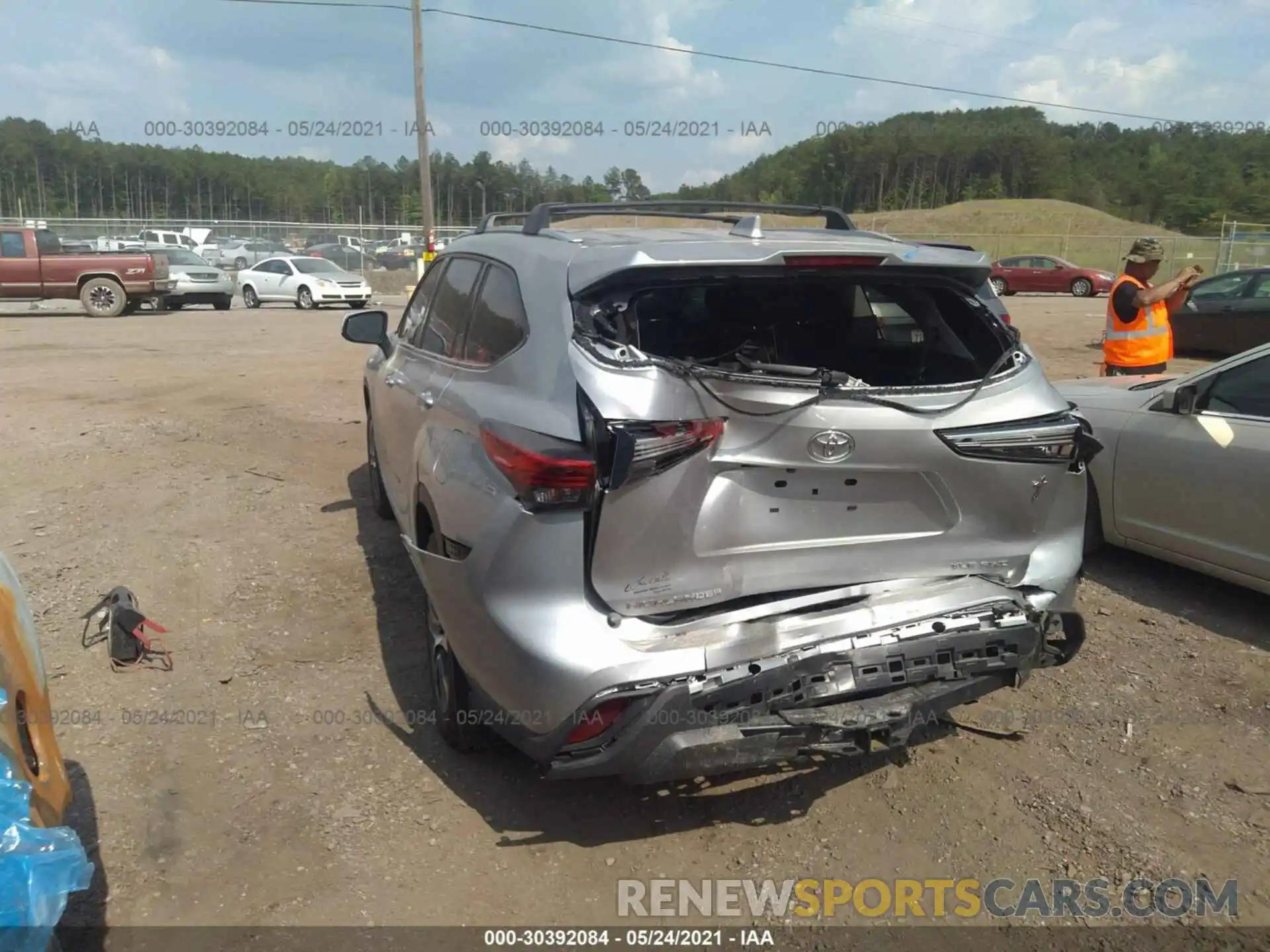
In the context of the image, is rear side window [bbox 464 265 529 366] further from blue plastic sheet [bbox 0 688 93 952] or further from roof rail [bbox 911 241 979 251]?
blue plastic sheet [bbox 0 688 93 952]

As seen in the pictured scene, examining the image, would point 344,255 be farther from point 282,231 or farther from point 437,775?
point 437,775

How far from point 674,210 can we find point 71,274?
67.8 ft

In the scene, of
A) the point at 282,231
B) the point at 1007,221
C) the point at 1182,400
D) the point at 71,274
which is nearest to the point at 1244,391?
the point at 1182,400

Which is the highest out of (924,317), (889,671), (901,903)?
(924,317)

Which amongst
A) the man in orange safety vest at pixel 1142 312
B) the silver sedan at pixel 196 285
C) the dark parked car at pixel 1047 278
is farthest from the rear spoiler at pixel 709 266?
the dark parked car at pixel 1047 278

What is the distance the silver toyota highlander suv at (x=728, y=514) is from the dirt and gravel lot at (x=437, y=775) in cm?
39

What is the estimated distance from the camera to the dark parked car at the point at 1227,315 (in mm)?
14156

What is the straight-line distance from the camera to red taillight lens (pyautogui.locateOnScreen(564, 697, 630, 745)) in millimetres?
2691

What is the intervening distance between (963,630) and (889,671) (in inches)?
11.2

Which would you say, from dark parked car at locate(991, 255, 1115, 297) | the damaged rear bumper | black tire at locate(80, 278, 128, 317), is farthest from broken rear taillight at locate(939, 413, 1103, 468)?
dark parked car at locate(991, 255, 1115, 297)

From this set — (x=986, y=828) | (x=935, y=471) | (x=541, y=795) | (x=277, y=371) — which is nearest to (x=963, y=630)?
(x=935, y=471)

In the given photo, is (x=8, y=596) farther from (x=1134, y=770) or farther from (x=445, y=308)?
(x=1134, y=770)

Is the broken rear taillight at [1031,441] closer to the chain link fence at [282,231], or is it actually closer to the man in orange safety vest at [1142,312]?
the man in orange safety vest at [1142,312]

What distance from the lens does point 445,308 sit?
4.29 m
